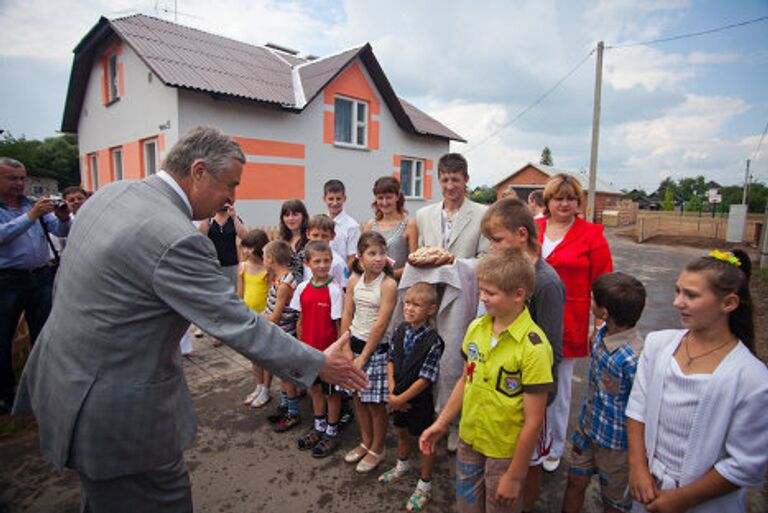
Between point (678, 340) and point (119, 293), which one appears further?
point (678, 340)

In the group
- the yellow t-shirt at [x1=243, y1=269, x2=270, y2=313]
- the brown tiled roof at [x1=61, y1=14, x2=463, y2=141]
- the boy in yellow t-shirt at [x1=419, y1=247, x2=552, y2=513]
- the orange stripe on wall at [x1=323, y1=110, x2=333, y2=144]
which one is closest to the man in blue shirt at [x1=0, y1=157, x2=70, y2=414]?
the yellow t-shirt at [x1=243, y1=269, x2=270, y2=313]

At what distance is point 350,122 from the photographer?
1451cm

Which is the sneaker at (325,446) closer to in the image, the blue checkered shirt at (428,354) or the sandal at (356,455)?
the sandal at (356,455)

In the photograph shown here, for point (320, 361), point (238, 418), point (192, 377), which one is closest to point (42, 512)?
point (238, 418)

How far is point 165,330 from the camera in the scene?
1.61 m

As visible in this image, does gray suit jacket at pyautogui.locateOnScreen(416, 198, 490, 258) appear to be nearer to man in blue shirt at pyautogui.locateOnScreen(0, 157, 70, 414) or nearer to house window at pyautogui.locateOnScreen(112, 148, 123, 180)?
man in blue shirt at pyautogui.locateOnScreen(0, 157, 70, 414)

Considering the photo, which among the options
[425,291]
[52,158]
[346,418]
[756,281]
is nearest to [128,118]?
[346,418]

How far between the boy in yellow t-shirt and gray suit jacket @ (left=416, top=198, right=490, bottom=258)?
1.04m

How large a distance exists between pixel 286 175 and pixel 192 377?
8.75 meters

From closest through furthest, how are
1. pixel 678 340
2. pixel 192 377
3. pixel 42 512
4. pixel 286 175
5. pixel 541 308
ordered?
pixel 678 340, pixel 541 308, pixel 42 512, pixel 192 377, pixel 286 175

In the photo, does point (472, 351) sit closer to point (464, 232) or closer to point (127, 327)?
point (464, 232)

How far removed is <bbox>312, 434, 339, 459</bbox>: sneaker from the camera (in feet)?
10.1

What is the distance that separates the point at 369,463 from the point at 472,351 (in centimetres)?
144

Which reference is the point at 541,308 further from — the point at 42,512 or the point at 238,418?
the point at 42,512
